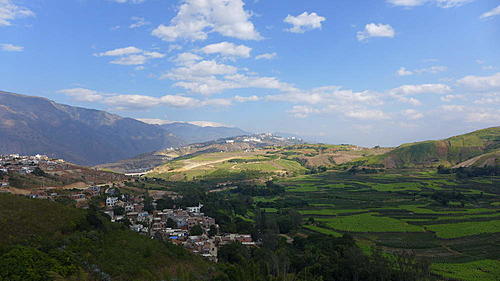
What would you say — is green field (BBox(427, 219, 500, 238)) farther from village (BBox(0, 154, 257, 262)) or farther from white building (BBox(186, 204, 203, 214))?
white building (BBox(186, 204, 203, 214))

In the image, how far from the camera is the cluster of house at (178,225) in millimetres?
40969

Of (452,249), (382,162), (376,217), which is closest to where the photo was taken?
(452,249)

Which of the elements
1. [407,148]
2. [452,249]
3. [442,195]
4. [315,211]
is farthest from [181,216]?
[407,148]

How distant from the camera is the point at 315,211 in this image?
72.1 meters

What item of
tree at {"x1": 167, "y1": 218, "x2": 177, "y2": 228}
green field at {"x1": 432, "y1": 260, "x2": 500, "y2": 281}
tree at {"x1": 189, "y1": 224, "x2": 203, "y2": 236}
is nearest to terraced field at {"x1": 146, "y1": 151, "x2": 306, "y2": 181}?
tree at {"x1": 167, "y1": 218, "x2": 177, "y2": 228}

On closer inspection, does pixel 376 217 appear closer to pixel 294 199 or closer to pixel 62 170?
pixel 294 199

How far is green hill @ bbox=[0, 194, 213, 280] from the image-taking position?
17.7 meters

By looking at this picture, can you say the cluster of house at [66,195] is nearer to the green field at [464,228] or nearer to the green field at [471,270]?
the green field at [471,270]

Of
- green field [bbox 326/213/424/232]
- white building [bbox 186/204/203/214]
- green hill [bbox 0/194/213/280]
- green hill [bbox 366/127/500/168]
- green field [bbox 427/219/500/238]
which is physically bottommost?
white building [bbox 186/204/203/214]

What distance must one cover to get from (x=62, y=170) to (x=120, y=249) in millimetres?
74713

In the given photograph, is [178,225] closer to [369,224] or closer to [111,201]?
[111,201]

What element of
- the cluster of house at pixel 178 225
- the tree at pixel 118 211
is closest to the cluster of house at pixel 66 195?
the cluster of house at pixel 178 225

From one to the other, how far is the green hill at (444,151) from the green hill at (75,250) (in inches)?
5344

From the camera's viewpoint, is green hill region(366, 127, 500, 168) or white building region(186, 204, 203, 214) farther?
green hill region(366, 127, 500, 168)
